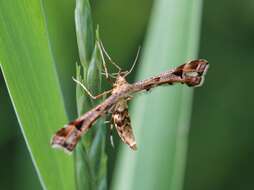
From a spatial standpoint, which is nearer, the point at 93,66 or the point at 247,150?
the point at 93,66

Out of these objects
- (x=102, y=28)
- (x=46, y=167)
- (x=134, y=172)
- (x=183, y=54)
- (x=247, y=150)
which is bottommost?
(x=247, y=150)

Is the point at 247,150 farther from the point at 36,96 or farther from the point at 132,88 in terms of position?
the point at 36,96

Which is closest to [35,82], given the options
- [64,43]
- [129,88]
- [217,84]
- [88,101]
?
[88,101]

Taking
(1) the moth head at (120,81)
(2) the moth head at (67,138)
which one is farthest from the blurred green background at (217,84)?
(2) the moth head at (67,138)

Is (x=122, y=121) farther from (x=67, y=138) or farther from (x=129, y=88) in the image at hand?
(x=67, y=138)

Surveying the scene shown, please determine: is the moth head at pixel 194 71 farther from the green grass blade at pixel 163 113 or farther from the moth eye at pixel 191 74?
the green grass blade at pixel 163 113

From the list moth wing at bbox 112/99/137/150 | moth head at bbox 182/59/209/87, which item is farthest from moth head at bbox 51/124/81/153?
moth head at bbox 182/59/209/87

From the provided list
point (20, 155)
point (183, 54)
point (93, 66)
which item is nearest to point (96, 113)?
point (93, 66)
